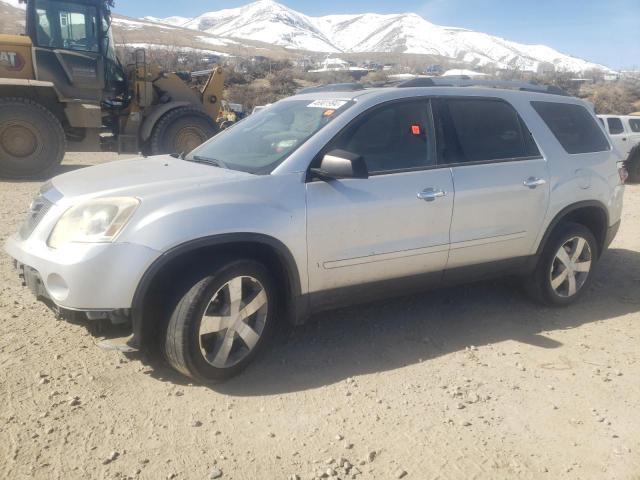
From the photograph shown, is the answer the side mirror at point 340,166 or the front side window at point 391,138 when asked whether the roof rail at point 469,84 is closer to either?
the front side window at point 391,138

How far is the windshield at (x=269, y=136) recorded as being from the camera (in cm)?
373

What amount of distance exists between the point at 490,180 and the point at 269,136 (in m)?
1.58

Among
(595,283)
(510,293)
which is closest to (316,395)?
(510,293)

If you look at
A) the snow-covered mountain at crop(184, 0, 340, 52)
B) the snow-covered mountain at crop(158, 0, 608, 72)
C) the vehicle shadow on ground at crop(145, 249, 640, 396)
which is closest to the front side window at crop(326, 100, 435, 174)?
the vehicle shadow on ground at crop(145, 249, 640, 396)

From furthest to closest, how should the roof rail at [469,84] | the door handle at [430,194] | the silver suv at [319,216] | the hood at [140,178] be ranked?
1. the roof rail at [469,84]
2. the door handle at [430,194]
3. the hood at [140,178]
4. the silver suv at [319,216]

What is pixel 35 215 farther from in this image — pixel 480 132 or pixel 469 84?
pixel 469 84

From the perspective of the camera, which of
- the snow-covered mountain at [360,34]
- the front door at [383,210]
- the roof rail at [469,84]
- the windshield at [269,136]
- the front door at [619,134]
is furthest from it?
the snow-covered mountain at [360,34]

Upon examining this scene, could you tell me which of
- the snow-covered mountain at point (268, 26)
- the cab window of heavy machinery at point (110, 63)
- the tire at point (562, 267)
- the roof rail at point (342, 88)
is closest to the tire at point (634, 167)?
the tire at point (562, 267)

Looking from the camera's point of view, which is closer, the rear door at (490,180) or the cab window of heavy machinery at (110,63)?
the rear door at (490,180)

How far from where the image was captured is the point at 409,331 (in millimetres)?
4285

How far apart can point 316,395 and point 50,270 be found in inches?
62.6

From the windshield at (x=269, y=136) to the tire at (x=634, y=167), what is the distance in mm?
11938

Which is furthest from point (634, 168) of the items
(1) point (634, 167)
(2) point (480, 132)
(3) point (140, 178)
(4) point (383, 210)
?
(3) point (140, 178)

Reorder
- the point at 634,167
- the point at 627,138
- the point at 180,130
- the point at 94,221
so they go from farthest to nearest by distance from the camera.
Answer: the point at 634,167
the point at 627,138
the point at 180,130
the point at 94,221
